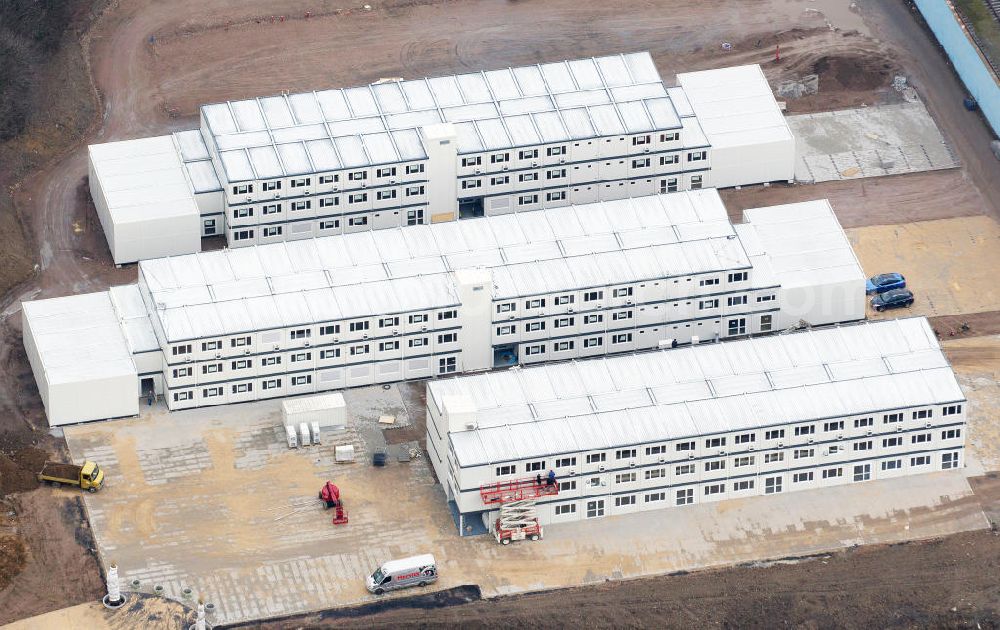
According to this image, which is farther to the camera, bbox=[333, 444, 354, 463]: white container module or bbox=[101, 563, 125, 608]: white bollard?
bbox=[333, 444, 354, 463]: white container module

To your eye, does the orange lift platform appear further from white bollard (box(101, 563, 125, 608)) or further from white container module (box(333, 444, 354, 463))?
white bollard (box(101, 563, 125, 608))

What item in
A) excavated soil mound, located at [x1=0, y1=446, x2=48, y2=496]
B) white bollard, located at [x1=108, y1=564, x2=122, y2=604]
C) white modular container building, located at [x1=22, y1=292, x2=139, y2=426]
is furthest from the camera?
white modular container building, located at [x1=22, y1=292, x2=139, y2=426]

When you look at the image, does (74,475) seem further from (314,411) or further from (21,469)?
(314,411)

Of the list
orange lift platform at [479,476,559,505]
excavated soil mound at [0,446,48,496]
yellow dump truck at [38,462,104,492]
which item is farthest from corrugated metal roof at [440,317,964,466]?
excavated soil mound at [0,446,48,496]

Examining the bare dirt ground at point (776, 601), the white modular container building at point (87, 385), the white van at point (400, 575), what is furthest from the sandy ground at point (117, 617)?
the white modular container building at point (87, 385)

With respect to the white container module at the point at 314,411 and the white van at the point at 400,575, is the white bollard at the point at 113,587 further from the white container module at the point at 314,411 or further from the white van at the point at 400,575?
the white container module at the point at 314,411

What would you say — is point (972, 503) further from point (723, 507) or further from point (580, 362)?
point (580, 362)

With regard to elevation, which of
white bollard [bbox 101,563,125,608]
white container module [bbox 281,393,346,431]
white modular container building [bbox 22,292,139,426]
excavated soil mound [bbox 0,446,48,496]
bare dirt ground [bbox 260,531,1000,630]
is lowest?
bare dirt ground [bbox 260,531,1000,630]
